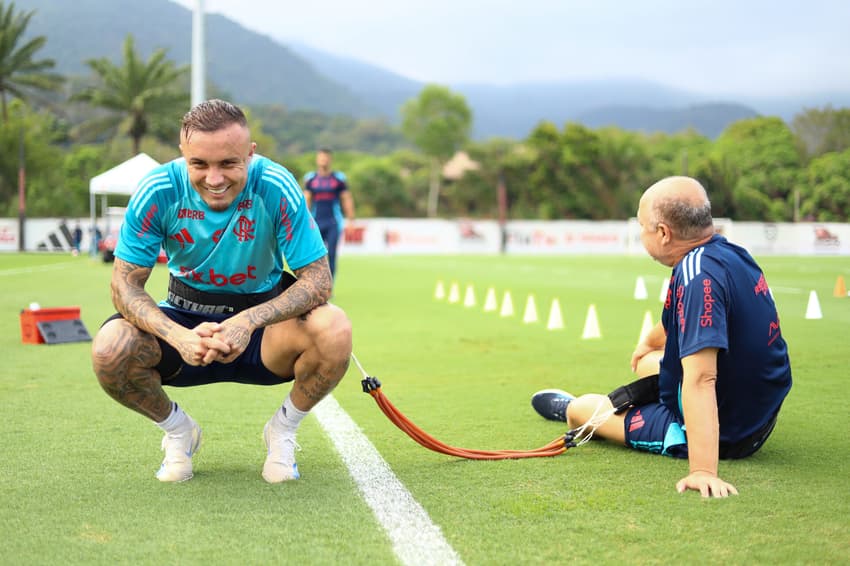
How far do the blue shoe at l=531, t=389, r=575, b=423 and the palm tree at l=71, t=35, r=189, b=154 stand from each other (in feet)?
179

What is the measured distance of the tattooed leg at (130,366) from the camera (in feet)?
10.8

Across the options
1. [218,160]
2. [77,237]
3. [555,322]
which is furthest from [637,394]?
[77,237]

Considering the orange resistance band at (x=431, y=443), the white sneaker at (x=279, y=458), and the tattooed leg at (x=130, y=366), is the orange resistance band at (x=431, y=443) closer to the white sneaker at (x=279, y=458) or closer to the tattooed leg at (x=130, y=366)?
the white sneaker at (x=279, y=458)

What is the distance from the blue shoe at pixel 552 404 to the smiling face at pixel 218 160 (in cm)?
211

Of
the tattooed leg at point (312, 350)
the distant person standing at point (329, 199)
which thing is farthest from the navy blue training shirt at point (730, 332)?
the distant person standing at point (329, 199)

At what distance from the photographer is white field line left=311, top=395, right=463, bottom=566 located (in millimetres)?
2576

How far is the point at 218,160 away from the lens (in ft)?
10.4

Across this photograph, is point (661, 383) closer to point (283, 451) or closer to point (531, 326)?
point (283, 451)

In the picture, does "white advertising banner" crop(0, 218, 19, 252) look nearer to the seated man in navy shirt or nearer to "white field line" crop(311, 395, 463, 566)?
"white field line" crop(311, 395, 463, 566)

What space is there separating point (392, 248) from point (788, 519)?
132ft

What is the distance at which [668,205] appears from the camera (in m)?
3.36

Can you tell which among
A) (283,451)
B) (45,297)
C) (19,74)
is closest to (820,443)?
(283,451)

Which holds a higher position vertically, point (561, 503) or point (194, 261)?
point (194, 261)

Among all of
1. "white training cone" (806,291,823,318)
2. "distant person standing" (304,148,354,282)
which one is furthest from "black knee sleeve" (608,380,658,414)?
"distant person standing" (304,148,354,282)
